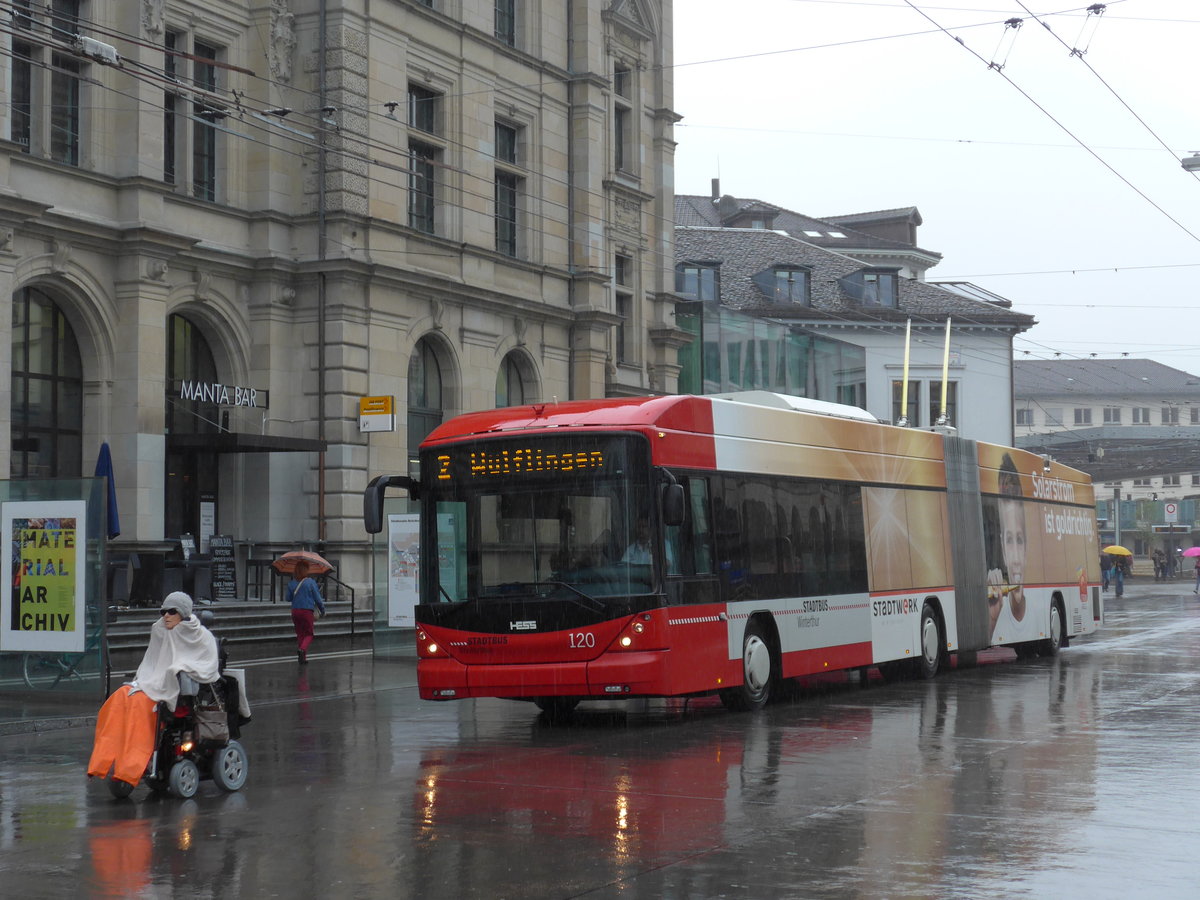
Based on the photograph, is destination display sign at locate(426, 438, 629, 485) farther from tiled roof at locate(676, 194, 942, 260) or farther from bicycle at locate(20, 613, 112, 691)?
tiled roof at locate(676, 194, 942, 260)

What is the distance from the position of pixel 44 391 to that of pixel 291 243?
6530mm

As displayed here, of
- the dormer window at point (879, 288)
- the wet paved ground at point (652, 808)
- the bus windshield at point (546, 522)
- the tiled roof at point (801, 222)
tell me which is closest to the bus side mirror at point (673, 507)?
the bus windshield at point (546, 522)

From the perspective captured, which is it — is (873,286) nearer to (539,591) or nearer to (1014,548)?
(1014,548)

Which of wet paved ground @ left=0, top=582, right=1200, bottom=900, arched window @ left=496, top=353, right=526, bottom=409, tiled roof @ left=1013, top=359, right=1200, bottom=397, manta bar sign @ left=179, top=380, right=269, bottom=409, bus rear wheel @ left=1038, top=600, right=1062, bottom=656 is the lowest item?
wet paved ground @ left=0, top=582, right=1200, bottom=900

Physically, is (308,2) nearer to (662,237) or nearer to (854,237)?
(662,237)

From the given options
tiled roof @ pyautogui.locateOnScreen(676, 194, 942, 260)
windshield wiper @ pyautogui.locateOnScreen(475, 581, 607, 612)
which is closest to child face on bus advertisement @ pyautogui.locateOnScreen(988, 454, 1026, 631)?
windshield wiper @ pyautogui.locateOnScreen(475, 581, 607, 612)

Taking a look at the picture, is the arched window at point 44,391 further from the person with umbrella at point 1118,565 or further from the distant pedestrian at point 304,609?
the person with umbrella at point 1118,565

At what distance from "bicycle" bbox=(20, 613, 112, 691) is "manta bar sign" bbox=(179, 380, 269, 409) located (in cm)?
1296

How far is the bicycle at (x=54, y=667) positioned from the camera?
1798cm

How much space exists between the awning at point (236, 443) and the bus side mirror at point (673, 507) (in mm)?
16445

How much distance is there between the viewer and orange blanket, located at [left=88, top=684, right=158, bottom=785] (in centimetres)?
1115

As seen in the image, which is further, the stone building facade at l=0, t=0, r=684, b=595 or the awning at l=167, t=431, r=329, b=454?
the awning at l=167, t=431, r=329, b=454

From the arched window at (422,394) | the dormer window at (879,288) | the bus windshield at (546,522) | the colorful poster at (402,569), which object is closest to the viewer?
the bus windshield at (546,522)

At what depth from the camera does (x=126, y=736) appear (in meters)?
11.2
